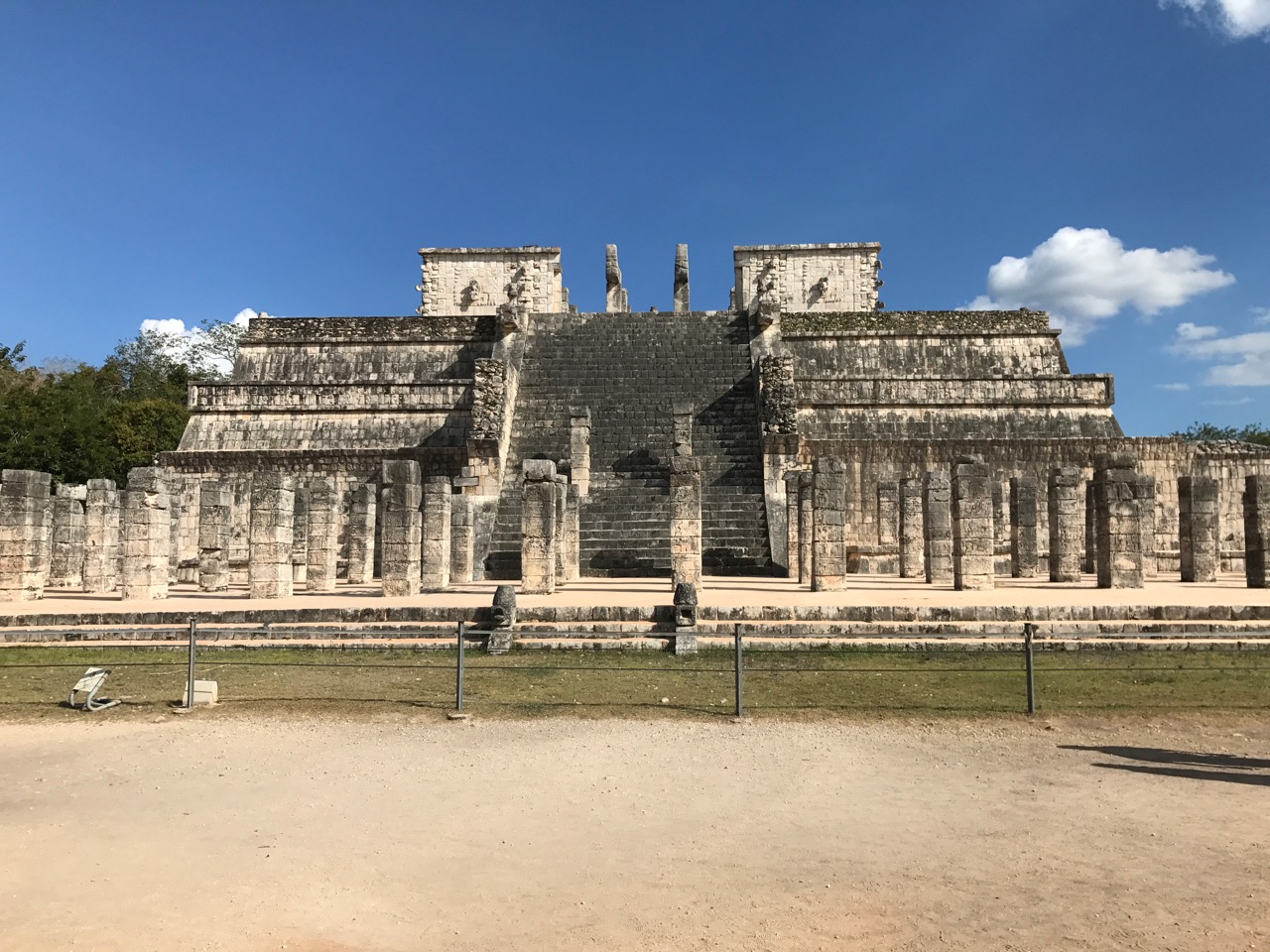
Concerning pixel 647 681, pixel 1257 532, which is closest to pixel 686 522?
pixel 647 681

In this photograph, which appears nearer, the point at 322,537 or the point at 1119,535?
the point at 1119,535

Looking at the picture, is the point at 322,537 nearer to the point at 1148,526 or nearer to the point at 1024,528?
the point at 1024,528

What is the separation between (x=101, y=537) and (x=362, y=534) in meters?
5.21

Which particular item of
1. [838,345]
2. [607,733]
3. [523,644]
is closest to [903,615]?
[523,644]

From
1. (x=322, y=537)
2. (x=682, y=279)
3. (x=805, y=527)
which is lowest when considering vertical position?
(x=322, y=537)

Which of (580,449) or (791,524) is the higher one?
(580,449)

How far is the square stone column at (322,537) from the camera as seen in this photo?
16578 millimetres

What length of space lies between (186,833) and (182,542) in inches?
686

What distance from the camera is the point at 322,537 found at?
54.5 ft

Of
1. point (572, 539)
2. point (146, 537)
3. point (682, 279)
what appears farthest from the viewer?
point (682, 279)

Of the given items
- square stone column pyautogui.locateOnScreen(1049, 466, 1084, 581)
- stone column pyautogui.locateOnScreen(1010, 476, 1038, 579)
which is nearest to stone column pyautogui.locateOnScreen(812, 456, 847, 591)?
square stone column pyautogui.locateOnScreen(1049, 466, 1084, 581)

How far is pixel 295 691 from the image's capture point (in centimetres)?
877

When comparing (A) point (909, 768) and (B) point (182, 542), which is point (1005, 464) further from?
(B) point (182, 542)

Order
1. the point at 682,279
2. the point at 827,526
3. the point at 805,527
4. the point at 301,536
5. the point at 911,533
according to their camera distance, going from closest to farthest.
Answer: the point at 827,526 → the point at 805,527 → the point at 911,533 → the point at 301,536 → the point at 682,279
